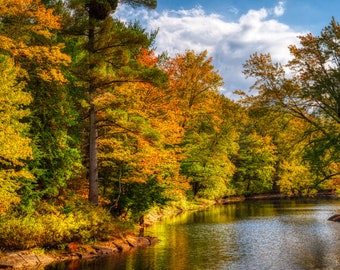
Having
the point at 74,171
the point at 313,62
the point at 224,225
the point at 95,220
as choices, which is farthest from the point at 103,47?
the point at 224,225

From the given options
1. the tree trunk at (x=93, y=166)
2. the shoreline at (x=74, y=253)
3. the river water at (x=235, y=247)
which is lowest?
the river water at (x=235, y=247)

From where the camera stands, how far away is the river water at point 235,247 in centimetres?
1809

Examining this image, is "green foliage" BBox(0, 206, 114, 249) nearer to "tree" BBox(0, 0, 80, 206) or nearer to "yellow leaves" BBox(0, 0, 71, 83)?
"tree" BBox(0, 0, 80, 206)

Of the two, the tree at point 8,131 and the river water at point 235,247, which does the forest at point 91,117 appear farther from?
the river water at point 235,247

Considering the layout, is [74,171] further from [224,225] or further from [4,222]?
[224,225]

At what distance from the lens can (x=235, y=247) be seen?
898 inches

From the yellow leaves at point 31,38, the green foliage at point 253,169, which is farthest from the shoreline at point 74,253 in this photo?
the green foliage at point 253,169

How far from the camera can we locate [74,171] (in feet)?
79.4

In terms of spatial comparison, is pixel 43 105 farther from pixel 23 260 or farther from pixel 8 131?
pixel 23 260

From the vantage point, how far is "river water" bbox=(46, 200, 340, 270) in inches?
712

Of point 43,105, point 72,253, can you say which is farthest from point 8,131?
point 72,253

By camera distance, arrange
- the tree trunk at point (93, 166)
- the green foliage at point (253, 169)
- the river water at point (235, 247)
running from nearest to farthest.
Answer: the river water at point (235, 247), the tree trunk at point (93, 166), the green foliage at point (253, 169)

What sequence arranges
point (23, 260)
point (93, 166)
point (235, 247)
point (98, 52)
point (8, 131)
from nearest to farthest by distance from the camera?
point (8, 131), point (23, 260), point (235, 247), point (93, 166), point (98, 52)

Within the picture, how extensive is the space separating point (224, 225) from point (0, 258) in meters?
19.7
